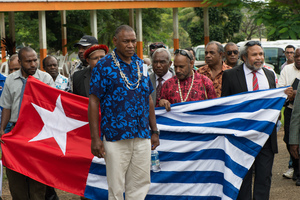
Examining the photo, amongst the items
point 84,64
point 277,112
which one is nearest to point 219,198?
point 277,112

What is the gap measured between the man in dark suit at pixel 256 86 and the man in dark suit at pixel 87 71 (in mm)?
1468

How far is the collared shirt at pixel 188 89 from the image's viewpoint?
542cm

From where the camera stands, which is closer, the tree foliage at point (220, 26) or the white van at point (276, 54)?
the white van at point (276, 54)

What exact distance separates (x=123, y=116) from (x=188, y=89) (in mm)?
1375

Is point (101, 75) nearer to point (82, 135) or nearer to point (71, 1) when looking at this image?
point (82, 135)

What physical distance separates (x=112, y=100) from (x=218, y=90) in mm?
2589

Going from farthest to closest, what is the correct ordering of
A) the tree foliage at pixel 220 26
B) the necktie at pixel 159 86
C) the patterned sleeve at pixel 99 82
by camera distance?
the tree foliage at pixel 220 26 → the necktie at pixel 159 86 → the patterned sleeve at pixel 99 82

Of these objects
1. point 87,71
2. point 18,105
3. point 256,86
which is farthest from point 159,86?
point 18,105

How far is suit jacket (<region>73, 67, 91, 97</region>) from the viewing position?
573cm

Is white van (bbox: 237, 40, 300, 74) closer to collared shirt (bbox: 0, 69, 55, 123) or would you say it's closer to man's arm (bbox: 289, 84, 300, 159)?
man's arm (bbox: 289, 84, 300, 159)

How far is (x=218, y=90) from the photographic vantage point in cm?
652

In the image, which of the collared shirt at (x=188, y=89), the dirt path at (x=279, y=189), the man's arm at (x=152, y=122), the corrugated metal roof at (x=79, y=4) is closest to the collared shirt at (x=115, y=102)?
the man's arm at (x=152, y=122)

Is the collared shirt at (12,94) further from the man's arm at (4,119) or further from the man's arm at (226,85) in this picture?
the man's arm at (226,85)

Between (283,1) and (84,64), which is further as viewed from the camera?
(283,1)
